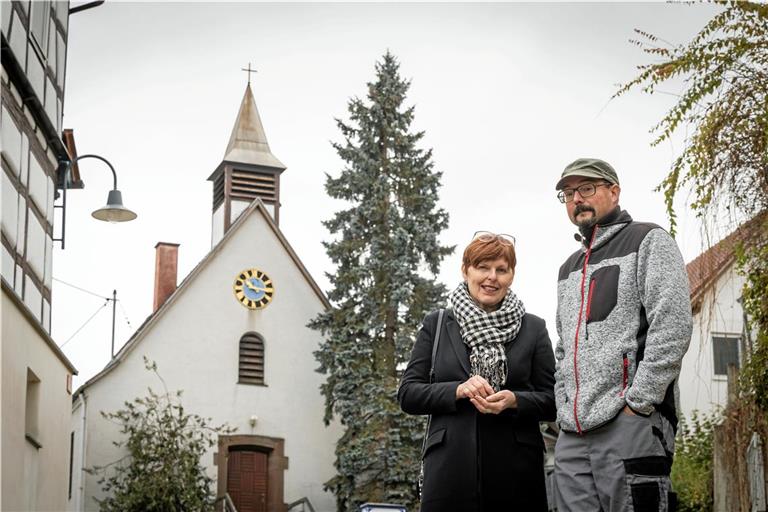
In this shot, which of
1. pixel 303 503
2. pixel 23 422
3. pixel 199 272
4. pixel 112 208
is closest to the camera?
pixel 23 422

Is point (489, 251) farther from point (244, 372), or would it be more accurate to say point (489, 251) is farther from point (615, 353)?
point (244, 372)

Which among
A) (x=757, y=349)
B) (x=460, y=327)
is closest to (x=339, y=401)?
(x=757, y=349)

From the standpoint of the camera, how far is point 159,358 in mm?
30562

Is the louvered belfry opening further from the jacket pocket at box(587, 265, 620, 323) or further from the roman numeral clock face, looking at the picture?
the jacket pocket at box(587, 265, 620, 323)

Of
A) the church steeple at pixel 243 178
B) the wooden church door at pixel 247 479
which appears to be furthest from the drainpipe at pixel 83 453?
the church steeple at pixel 243 178

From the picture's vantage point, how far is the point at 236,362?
1228 inches

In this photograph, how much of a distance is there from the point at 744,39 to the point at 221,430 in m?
23.4

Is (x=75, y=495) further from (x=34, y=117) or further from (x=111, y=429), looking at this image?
(x=34, y=117)

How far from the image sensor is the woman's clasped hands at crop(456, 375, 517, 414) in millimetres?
4965

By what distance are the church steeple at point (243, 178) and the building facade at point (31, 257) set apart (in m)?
15.3

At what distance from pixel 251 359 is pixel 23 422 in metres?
16.2

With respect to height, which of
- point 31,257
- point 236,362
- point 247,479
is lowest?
point 247,479

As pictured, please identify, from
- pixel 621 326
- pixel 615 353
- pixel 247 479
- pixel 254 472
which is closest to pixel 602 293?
pixel 621 326

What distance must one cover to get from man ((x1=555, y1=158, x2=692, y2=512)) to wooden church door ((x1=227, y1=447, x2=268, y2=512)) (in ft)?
86.6
